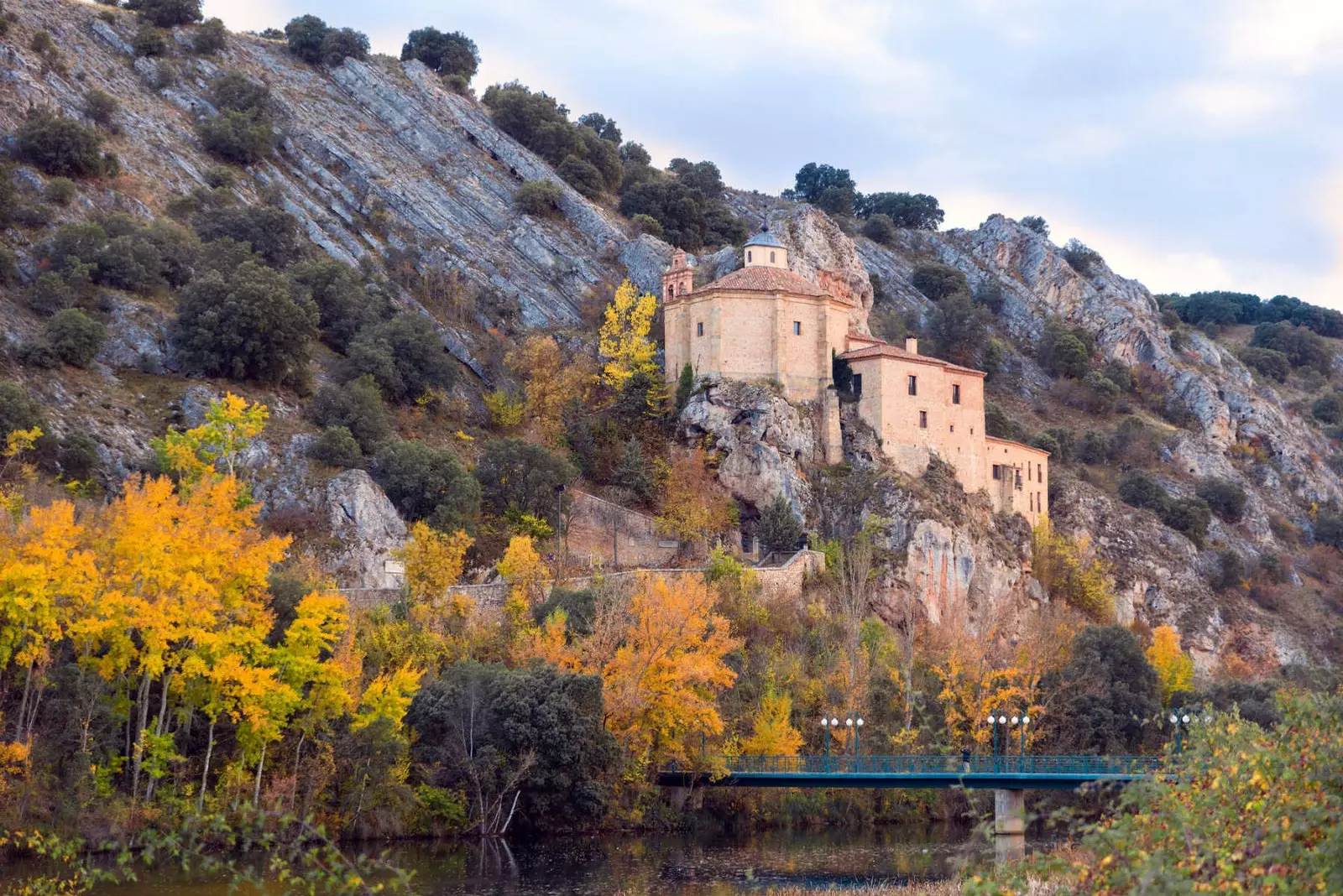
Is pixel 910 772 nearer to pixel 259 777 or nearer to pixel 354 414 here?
Result: pixel 259 777

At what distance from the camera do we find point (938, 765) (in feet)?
166

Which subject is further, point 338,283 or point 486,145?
point 486,145

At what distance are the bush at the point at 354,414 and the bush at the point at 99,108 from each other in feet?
86.1

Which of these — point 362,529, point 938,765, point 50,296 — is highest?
point 50,296

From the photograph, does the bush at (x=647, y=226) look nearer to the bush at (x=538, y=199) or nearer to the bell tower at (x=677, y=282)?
the bush at (x=538, y=199)

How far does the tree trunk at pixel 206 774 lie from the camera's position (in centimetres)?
4115

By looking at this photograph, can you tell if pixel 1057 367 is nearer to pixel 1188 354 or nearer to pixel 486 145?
pixel 1188 354

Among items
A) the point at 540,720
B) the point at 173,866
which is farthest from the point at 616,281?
the point at 173,866

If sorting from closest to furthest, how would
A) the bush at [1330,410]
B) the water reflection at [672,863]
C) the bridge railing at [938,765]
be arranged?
the water reflection at [672,863] < the bridge railing at [938,765] < the bush at [1330,410]

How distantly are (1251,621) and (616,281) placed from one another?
134 ft

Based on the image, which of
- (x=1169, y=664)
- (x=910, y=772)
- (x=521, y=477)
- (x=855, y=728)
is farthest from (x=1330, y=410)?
(x=910, y=772)

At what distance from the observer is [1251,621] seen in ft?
280

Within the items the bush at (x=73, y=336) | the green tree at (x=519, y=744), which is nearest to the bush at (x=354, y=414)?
the bush at (x=73, y=336)

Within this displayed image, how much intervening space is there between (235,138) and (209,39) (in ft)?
47.6
